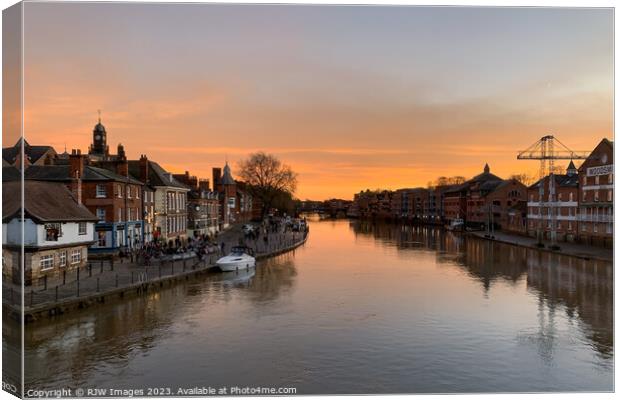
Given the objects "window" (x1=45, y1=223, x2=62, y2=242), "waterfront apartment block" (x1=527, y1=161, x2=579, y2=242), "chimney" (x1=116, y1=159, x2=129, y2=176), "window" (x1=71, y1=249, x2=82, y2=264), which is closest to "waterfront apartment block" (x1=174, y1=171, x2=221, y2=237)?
"chimney" (x1=116, y1=159, x2=129, y2=176)

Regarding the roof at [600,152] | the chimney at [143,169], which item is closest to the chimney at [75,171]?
the chimney at [143,169]

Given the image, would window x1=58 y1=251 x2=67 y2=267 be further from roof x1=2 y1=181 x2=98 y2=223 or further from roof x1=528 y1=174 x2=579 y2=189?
roof x1=528 y1=174 x2=579 y2=189

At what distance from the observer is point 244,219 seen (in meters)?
128

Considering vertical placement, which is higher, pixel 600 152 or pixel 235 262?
pixel 600 152

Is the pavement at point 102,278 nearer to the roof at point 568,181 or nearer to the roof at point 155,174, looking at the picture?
the roof at point 155,174

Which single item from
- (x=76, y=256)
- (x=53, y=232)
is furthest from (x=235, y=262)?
(x=53, y=232)

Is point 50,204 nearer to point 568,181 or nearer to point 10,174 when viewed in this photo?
point 10,174

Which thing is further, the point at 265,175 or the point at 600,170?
the point at 265,175

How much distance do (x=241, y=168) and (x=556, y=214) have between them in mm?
63602

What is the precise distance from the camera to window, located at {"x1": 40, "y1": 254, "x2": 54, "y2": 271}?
29328 millimetres

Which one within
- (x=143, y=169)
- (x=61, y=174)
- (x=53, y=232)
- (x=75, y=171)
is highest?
(x=143, y=169)

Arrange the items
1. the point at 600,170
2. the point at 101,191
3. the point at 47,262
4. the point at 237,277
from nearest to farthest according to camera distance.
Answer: the point at 47,262 < the point at 600,170 < the point at 237,277 < the point at 101,191

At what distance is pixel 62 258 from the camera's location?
104 feet

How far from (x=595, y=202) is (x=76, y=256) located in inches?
1599
